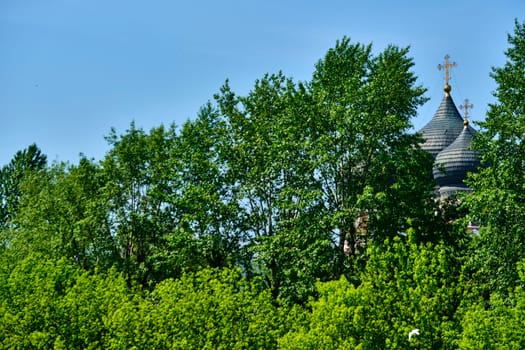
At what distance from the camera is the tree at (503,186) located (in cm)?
2652

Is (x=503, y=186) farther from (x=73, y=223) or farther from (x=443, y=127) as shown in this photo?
(x=443, y=127)

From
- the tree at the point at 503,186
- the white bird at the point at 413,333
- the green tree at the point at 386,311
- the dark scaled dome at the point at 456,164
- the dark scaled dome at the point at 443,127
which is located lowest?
the white bird at the point at 413,333

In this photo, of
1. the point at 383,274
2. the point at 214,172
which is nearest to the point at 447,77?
the point at 214,172

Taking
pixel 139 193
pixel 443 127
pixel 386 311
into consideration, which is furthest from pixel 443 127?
pixel 386 311

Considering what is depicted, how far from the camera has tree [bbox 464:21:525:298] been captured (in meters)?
26.5

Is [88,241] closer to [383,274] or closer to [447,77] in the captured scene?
[383,274]

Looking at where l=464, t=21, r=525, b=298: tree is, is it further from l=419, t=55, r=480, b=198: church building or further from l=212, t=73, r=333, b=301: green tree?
l=419, t=55, r=480, b=198: church building

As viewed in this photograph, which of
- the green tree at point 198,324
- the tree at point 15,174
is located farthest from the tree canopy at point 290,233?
the tree at point 15,174

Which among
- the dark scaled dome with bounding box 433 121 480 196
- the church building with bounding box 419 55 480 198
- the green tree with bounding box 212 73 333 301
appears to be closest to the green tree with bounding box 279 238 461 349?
the green tree with bounding box 212 73 333 301

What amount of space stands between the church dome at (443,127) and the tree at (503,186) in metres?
29.2

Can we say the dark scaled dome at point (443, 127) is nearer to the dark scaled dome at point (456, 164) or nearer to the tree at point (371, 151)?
the dark scaled dome at point (456, 164)

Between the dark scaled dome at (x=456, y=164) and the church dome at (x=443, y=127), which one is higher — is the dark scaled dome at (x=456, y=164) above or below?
below

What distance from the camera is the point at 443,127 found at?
60844mm

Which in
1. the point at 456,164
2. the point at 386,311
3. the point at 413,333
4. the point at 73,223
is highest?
the point at 456,164
